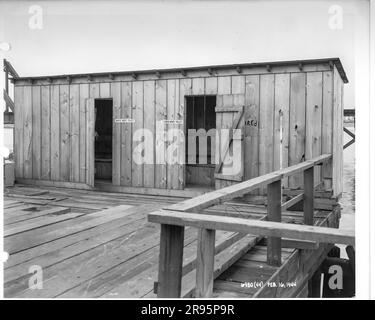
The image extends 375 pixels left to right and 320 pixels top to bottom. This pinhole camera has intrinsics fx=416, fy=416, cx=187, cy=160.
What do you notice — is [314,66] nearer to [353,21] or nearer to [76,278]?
[353,21]

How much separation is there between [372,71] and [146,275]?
2.25 m

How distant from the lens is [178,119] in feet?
25.3

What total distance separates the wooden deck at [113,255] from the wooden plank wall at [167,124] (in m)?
1.17

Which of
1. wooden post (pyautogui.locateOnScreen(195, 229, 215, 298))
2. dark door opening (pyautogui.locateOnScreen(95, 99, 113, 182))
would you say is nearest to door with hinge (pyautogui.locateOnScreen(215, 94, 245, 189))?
dark door opening (pyautogui.locateOnScreen(95, 99, 113, 182))

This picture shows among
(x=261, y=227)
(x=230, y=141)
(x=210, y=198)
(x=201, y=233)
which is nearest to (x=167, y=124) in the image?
(x=230, y=141)

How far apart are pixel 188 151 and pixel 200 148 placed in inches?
19.8

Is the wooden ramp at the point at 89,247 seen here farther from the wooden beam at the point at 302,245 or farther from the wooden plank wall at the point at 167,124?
the wooden plank wall at the point at 167,124

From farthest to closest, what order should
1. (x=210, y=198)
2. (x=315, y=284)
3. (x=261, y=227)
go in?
(x=315, y=284) < (x=210, y=198) < (x=261, y=227)

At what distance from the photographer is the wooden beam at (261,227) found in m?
1.63

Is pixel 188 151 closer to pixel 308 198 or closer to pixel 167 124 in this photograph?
pixel 167 124

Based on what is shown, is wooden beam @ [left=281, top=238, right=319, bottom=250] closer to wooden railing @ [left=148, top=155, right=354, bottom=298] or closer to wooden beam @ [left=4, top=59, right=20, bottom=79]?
wooden railing @ [left=148, top=155, right=354, bottom=298]

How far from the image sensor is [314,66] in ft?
22.0

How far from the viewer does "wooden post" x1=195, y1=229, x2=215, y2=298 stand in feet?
6.48
